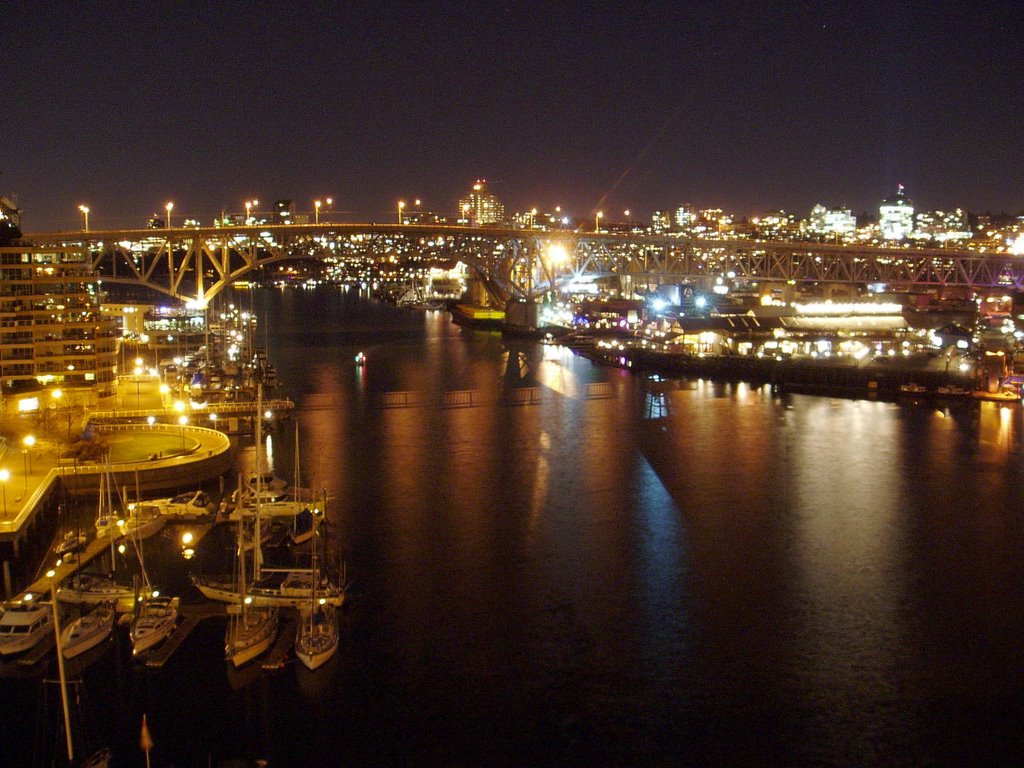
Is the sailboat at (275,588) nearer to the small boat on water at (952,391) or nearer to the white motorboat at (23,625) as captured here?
the white motorboat at (23,625)

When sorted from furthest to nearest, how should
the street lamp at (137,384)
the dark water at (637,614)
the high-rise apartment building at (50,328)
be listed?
1. the street lamp at (137,384)
2. the high-rise apartment building at (50,328)
3. the dark water at (637,614)

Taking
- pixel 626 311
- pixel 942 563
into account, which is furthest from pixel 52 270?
pixel 626 311

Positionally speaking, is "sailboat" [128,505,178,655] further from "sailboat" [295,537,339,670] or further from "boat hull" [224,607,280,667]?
"sailboat" [295,537,339,670]

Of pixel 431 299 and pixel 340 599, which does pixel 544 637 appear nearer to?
pixel 340 599

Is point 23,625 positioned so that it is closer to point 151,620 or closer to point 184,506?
point 151,620

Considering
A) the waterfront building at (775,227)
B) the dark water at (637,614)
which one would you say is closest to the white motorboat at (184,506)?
the dark water at (637,614)
